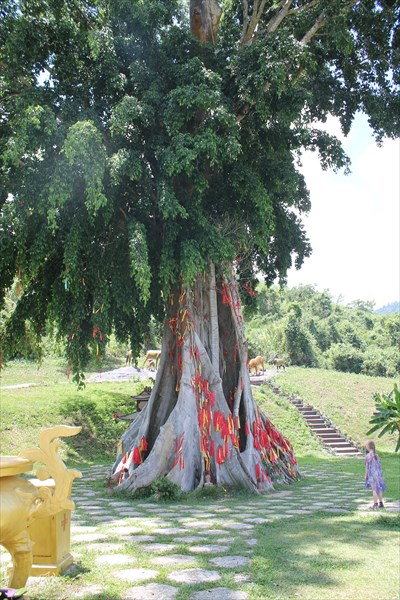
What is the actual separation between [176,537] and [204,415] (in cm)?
414

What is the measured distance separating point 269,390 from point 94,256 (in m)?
13.8

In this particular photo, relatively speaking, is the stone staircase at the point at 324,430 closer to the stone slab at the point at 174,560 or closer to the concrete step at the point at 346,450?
the concrete step at the point at 346,450

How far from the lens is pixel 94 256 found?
9328 millimetres

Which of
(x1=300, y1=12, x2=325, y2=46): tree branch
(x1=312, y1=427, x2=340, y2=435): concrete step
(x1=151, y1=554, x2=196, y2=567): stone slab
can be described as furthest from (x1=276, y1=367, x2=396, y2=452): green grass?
(x1=151, y1=554, x2=196, y2=567): stone slab

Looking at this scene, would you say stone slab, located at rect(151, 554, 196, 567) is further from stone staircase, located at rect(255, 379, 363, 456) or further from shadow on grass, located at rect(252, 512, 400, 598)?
stone staircase, located at rect(255, 379, 363, 456)

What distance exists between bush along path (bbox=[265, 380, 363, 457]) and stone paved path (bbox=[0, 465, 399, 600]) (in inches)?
298

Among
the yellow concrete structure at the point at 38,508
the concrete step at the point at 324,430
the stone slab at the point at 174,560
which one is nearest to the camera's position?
the yellow concrete structure at the point at 38,508

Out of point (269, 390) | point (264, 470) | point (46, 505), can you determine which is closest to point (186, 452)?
point (264, 470)

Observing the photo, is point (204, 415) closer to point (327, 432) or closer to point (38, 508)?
point (38, 508)

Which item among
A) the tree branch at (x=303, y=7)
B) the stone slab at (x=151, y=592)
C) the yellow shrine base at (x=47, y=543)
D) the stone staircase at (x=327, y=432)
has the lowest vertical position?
the stone staircase at (x=327, y=432)

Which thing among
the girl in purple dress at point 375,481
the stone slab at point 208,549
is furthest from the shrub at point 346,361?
the stone slab at point 208,549

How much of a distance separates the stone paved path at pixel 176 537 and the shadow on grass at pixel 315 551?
0.18 meters

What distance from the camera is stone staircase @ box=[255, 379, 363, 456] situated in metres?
16.5

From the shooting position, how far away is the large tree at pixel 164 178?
8289 millimetres
